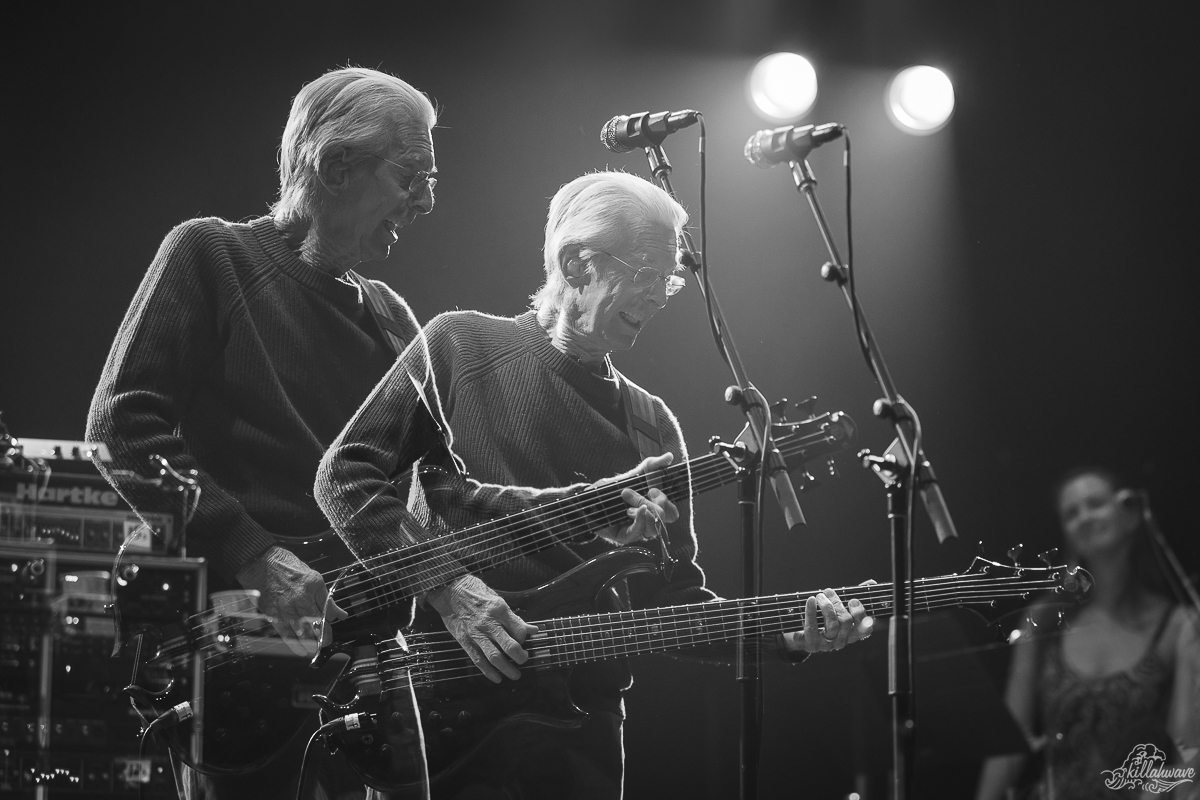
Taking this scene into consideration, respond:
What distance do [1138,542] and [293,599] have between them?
84.4 inches

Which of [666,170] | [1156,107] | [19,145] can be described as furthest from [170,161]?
[1156,107]

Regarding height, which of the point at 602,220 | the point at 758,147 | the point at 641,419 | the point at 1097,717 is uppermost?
the point at 758,147

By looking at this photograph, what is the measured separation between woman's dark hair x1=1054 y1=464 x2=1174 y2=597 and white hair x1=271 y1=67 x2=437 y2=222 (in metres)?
1.96

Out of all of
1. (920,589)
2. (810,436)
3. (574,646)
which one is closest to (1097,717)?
(920,589)

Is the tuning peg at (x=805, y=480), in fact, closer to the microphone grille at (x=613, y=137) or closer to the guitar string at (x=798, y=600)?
the guitar string at (x=798, y=600)

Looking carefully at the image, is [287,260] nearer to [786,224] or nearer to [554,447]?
[554,447]

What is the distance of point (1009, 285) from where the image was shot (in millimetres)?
3857

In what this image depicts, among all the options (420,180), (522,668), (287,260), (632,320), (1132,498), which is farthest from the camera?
(1132,498)

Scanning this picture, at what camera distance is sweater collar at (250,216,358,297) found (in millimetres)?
2814

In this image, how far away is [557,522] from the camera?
2.85m

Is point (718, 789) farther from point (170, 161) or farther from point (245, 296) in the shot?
point (170, 161)

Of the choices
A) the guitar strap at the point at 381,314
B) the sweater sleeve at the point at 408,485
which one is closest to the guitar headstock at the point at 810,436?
the sweater sleeve at the point at 408,485

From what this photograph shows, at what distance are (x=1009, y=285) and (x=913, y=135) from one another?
0.56 metres

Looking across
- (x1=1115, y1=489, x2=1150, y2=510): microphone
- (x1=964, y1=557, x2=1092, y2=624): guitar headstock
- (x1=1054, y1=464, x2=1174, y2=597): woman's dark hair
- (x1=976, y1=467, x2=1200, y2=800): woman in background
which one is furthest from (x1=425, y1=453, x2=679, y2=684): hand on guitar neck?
(x1=1115, y1=489, x2=1150, y2=510): microphone
